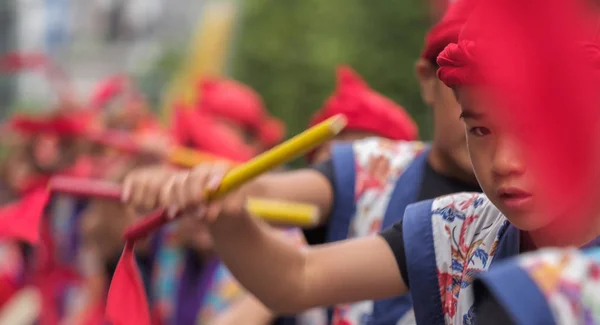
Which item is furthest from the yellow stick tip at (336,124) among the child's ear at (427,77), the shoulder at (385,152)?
the shoulder at (385,152)

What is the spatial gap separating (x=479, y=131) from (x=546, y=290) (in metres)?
0.33

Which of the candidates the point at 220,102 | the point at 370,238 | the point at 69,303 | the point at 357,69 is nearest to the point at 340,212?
the point at 370,238

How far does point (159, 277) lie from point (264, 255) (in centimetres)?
224

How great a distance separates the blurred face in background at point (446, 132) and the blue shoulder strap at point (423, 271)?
467 millimetres

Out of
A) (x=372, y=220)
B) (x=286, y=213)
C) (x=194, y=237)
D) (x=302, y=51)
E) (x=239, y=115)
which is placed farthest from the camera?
(x=302, y=51)

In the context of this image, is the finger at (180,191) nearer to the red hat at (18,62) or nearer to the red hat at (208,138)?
the red hat at (208,138)

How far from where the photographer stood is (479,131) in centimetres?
147

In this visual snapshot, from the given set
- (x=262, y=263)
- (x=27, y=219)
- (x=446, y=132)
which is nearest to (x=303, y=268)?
(x=262, y=263)

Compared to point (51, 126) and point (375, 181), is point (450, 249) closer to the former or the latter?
point (375, 181)

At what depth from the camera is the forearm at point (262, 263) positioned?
1778 millimetres

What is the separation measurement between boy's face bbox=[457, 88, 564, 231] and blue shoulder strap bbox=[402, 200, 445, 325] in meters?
0.26

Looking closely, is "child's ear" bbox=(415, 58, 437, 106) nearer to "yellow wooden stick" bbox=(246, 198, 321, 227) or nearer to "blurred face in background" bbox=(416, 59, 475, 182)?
"blurred face in background" bbox=(416, 59, 475, 182)

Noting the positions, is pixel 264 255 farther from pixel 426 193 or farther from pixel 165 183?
pixel 426 193

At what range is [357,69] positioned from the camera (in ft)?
34.4
